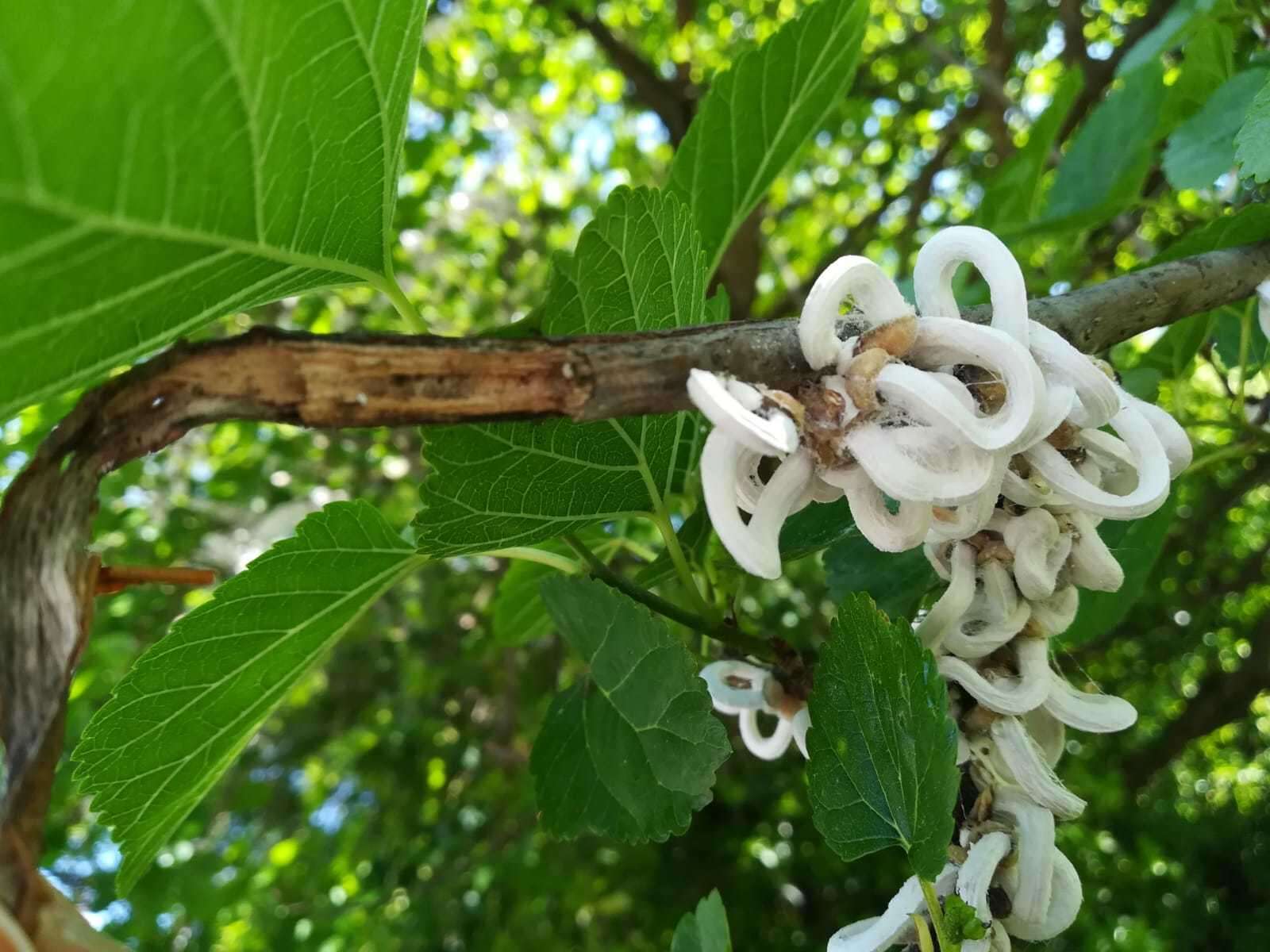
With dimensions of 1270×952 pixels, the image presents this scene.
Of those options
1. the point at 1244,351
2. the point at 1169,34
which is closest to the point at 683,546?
the point at 1244,351

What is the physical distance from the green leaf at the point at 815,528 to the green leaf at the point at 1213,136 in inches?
15.4

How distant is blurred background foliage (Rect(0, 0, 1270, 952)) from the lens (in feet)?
4.04

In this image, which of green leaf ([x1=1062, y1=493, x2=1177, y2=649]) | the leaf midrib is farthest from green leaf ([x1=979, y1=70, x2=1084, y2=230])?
the leaf midrib

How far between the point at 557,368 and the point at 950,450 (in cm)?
13

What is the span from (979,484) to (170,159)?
9.9 inches

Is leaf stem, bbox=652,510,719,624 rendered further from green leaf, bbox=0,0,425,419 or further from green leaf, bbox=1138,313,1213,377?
green leaf, bbox=1138,313,1213,377

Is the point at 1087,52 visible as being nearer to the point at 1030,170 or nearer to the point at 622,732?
the point at 1030,170

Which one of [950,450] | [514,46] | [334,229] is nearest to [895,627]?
[950,450]

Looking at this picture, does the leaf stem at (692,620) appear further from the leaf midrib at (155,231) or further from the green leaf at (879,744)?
the leaf midrib at (155,231)

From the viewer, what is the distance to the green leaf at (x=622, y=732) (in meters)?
0.41

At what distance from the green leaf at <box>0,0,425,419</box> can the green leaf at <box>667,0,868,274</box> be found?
24cm

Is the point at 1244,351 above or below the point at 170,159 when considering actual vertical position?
below

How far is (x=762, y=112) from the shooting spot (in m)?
0.54

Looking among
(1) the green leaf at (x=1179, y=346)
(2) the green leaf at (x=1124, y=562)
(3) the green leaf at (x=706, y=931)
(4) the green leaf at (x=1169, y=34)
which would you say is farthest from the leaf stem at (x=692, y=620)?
(4) the green leaf at (x=1169, y=34)
